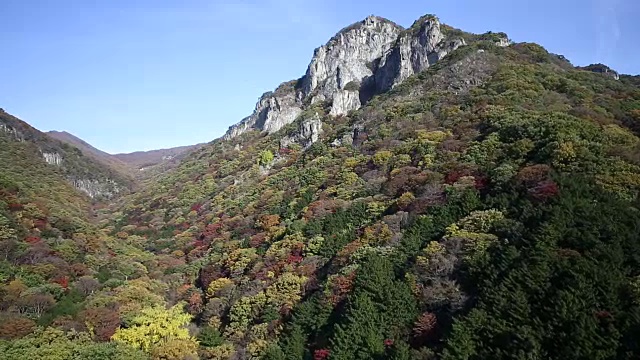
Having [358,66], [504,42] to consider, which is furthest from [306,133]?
[504,42]

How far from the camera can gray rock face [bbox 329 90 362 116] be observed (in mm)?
113188

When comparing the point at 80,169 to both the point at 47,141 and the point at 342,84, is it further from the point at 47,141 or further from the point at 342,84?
the point at 342,84

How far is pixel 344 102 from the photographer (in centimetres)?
11431

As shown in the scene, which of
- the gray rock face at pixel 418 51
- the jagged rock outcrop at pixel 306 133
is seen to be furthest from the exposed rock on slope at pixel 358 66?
the jagged rock outcrop at pixel 306 133

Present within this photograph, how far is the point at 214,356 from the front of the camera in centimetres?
3925

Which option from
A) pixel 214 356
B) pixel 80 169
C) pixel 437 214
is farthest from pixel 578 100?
pixel 80 169

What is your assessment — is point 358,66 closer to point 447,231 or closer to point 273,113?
point 273,113

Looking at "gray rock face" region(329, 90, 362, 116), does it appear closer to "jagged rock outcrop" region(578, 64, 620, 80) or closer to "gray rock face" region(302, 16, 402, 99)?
"gray rock face" region(302, 16, 402, 99)

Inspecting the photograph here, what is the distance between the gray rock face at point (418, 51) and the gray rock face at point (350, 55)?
14.5 m

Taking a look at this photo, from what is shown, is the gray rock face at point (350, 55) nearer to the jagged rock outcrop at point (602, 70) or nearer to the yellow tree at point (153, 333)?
the jagged rock outcrop at point (602, 70)

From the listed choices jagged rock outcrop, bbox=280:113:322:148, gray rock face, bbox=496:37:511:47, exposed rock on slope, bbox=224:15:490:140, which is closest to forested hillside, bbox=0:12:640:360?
gray rock face, bbox=496:37:511:47

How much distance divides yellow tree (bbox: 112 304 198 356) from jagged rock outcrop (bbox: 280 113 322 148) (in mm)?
64945

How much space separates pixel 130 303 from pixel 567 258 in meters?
39.1

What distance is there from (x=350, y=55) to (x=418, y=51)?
2733 cm
